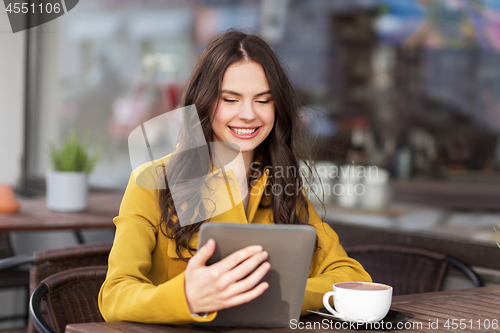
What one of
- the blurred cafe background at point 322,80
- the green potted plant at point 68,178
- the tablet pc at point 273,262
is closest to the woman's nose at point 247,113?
the tablet pc at point 273,262

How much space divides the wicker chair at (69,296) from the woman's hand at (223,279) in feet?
1.63

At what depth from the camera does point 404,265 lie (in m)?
1.85

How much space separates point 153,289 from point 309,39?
4210 millimetres

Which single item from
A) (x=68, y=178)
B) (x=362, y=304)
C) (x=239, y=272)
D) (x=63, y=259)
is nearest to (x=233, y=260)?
(x=239, y=272)

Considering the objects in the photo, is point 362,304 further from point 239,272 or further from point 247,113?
point 247,113

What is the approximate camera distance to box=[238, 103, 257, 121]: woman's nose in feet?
4.36

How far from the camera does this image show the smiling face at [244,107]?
133cm

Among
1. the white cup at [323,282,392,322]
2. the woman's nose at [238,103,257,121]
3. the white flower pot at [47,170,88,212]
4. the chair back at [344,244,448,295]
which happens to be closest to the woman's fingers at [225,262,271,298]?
the white cup at [323,282,392,322]

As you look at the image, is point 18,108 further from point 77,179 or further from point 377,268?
point 377,268

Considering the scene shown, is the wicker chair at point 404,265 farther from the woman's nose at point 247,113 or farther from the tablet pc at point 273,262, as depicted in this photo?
the tablet pc at point 273,262

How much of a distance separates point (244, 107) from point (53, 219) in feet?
4.06

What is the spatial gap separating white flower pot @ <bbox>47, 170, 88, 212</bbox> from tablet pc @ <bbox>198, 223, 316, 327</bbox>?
5.35ft

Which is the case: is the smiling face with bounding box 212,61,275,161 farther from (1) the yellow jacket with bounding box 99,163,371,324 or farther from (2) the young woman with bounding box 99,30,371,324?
(1) the yellow jacket with bounding box 99,163,371,324

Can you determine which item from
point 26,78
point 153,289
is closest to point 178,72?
point 26,78
